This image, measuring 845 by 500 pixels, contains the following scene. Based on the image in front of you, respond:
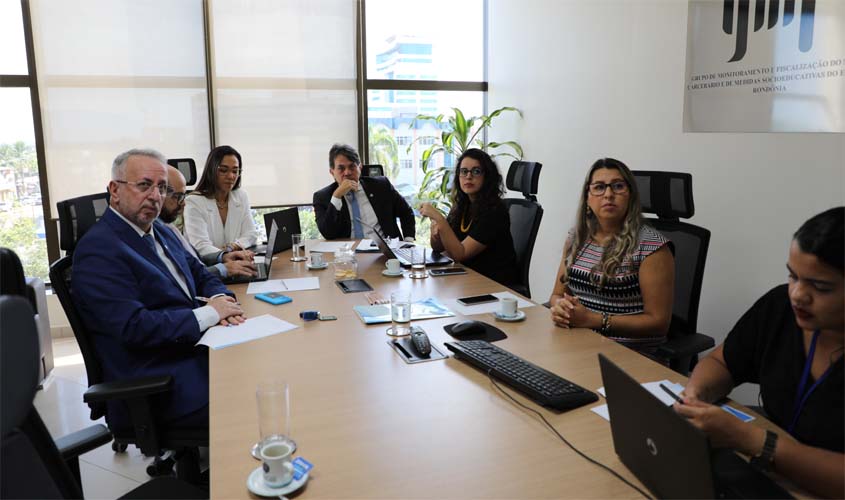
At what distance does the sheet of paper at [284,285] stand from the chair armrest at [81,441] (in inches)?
44.8

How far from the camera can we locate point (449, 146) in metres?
5.37

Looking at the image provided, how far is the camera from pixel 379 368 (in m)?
1.77

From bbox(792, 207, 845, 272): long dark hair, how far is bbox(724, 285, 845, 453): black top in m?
0.23

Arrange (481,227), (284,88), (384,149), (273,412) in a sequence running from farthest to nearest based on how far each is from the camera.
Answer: (384,149) < (284,88) < (481,227) < (273,412)

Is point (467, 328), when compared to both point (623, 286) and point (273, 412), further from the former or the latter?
point (273, 412)

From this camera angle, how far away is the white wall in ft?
9.45

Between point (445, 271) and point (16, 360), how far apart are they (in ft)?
7.77

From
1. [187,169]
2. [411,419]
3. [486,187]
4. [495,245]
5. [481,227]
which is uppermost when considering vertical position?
[187,169]

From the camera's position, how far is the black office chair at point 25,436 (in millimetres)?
812

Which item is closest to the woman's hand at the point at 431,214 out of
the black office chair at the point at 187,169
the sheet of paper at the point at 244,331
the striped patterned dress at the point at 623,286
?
the striped patterned dress at the point at 623,286

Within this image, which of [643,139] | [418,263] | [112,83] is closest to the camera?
[418,263]

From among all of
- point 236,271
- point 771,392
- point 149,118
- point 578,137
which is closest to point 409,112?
point 578,137

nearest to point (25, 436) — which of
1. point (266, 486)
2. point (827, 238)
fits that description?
point (266, 486)

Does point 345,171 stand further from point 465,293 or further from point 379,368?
point 379,368
